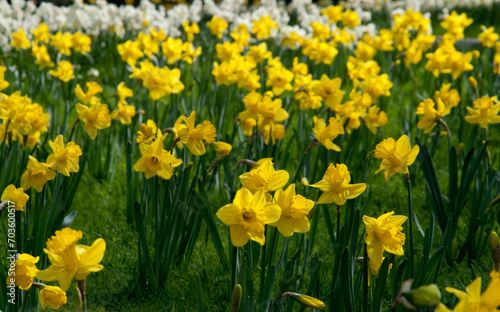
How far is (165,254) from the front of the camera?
1875mm

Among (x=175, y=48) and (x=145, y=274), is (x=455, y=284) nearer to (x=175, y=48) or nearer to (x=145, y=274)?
(x=145, y=274)

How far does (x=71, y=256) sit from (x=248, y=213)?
41cm

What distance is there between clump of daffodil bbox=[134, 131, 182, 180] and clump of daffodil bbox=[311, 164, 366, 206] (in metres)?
0.49

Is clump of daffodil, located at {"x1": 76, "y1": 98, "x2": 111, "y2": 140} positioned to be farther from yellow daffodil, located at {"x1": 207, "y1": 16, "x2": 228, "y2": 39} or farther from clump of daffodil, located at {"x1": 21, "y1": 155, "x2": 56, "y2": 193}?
yellow daffodil, located at {"x1": 207, "y1": 16, "x2": 228, "y2": 39}

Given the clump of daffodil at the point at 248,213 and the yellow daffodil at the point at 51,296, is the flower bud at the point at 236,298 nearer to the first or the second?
the clump of daffodil at the point at 248,213

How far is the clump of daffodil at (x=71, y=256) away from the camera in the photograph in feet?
3.35

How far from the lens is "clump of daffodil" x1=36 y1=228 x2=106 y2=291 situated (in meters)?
1.02

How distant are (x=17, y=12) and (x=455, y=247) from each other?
17.4 ft

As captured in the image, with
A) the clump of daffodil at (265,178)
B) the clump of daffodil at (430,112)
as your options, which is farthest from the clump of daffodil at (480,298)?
the clump of daffodil at (430,112)

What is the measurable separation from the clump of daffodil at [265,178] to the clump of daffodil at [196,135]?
0.39 metres

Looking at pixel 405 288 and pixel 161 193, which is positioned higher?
pixel 405 288

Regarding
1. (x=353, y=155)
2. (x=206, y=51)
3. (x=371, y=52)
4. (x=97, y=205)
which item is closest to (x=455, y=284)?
(x=353, y=155)

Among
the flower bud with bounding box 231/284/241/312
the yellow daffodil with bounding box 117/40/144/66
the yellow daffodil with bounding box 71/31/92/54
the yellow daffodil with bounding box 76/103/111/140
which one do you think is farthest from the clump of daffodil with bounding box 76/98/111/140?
the yellow daffodil with bounding box 71/31/92/54

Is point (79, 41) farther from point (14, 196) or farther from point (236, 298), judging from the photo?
point (236, 298)
